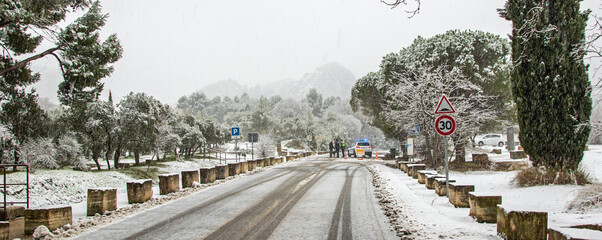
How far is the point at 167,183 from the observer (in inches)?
483

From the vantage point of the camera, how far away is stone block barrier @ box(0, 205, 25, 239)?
21.0 ft

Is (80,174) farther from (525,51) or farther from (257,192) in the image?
(525,51)

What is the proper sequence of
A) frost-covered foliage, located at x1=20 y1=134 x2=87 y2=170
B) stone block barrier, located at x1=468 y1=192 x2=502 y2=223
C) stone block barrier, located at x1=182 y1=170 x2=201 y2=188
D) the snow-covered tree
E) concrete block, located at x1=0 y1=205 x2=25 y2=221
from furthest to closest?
1. the snow-covered tree
2. frost-covered foliage, located at x1=20 y1=134 x2=87 y2=170
3. stone block barrier, located at x1=182 y1=170 x2=201 y2=188
4. concrete block, located at x1=0 y1=205 x2=25 y2=221
5. stone block barrier, located at x1=468 y1=192 x2=502 y2=223

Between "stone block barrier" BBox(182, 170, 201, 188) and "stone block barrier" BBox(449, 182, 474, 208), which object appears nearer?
"stone block barrier" BBox(449, 182, 474, 208)

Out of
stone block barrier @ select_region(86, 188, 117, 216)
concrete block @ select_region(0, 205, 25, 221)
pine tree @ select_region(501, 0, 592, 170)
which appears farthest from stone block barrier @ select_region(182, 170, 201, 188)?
pine tree @ select_region(501, 0, 592, 170)

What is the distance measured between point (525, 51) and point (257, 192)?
31.0 ft

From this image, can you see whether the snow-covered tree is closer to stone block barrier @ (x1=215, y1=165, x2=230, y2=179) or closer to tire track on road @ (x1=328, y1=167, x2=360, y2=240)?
stone block barrier @ (x1=215, y1=165, x2=230, y2=179)

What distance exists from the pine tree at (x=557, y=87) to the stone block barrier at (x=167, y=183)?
10.7 metres

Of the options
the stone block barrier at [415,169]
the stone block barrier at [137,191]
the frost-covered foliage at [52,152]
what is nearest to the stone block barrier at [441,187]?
the stone block barrier at [415,169]

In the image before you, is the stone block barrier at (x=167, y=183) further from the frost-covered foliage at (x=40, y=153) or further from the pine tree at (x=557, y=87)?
the pine tree at (x=557, y=87)

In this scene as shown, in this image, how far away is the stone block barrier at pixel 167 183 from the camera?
1210cm

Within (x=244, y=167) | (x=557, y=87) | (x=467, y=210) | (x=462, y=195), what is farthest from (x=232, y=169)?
(x=557, y=87)

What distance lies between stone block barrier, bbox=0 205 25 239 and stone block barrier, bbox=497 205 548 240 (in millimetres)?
7603

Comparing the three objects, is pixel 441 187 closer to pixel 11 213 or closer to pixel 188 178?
pixel 188 178
